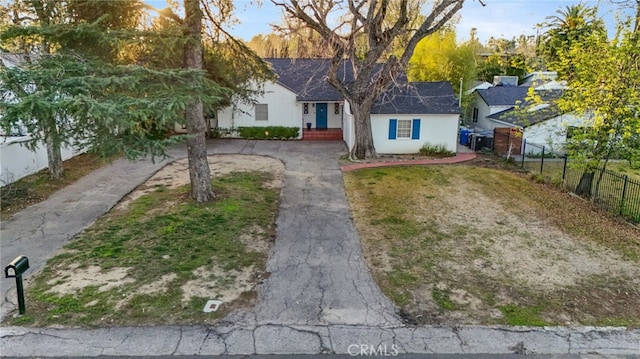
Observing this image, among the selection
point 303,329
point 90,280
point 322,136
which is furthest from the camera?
point 322,136

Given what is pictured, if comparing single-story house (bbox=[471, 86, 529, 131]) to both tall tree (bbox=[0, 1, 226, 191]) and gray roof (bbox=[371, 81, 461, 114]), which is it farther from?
tall tree (bbox=[0, 1, 226, 191])

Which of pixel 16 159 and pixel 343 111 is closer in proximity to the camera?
pixel 16 159

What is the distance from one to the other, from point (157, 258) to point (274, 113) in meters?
16.7

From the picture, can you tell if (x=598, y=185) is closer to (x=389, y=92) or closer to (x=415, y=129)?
(x=415, y=129)

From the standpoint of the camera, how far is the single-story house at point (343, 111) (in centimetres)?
2011

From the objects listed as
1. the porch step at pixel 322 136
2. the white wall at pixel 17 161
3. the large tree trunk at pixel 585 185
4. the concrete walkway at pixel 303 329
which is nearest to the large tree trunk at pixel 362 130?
the porch step at pixel 322 136

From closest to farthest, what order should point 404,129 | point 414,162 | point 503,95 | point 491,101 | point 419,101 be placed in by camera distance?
point 414,162
point 404,129
point 419,101
point 491,101
point 503,95

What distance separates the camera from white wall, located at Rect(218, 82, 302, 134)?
2383 cm

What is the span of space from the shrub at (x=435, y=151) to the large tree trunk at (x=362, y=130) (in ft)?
8.71

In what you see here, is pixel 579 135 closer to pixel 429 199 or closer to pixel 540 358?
pixel 429 199

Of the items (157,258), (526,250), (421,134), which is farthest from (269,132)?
(526,250)

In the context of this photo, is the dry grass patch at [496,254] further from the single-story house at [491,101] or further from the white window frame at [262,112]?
the single-story house at [491,101]

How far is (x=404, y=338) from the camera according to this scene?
228 inches

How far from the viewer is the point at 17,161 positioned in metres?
13.7
